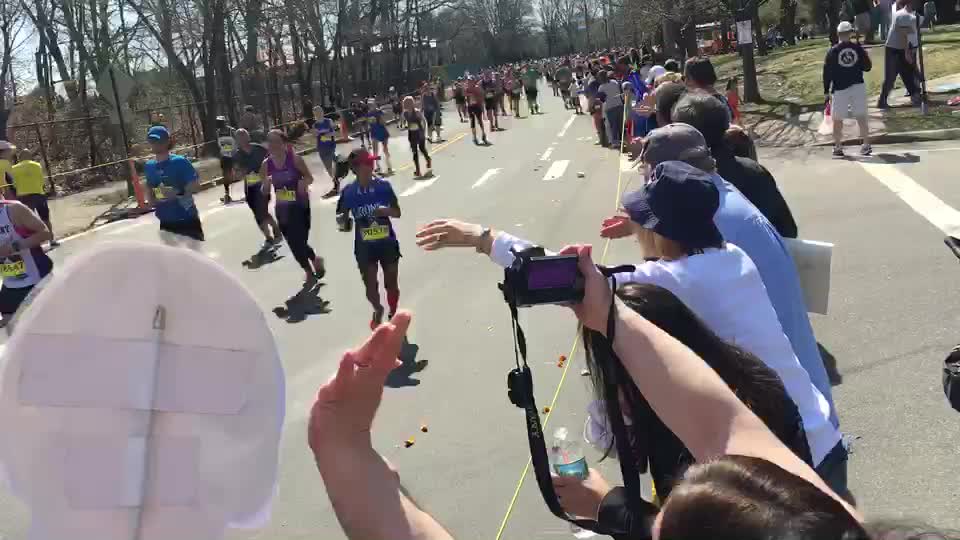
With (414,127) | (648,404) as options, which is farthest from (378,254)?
(414,127)

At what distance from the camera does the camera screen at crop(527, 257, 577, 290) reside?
6.17 ft

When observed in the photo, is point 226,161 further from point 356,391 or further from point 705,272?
point 356,391

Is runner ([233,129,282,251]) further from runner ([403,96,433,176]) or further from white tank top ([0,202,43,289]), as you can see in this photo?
runner ([403,96,433,176])

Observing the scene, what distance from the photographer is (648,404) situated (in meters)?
2.15

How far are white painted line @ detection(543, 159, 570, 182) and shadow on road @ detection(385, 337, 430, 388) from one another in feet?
32.2

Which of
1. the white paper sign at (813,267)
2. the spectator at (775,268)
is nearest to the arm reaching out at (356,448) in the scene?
the spectator at (775,268)

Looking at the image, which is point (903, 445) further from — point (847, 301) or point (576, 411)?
point (847, 301)

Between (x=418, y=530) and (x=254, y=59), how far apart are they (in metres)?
38.7

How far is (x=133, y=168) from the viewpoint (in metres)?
19.6

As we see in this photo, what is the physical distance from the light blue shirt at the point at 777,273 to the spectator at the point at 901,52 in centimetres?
1515

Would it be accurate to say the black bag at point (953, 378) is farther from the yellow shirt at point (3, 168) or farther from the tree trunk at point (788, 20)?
the tree trunk at point (788, 20)

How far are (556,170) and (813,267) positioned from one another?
43.8 feet

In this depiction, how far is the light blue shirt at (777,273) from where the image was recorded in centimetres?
321

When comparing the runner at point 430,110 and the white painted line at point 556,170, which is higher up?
the runner at point 430,110
